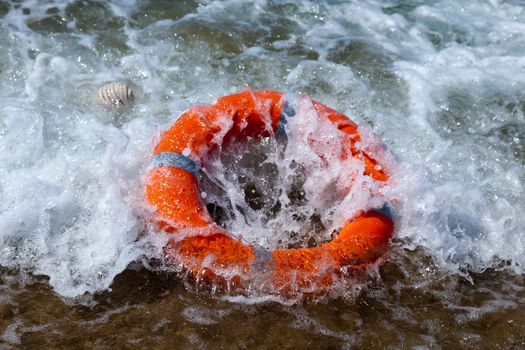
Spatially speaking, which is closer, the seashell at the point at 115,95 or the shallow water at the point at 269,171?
the shallow water at the point at 269,171

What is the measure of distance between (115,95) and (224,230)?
228 centimetres

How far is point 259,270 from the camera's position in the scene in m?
3.55

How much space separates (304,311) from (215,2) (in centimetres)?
481

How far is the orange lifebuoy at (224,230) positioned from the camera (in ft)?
11.7

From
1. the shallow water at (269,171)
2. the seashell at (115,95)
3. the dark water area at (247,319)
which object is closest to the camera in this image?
the dark water area at (247,319)

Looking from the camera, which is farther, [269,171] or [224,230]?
[269,171]

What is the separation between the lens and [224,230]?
3789 millimetres

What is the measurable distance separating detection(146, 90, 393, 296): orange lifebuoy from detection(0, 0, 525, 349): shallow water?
128mm

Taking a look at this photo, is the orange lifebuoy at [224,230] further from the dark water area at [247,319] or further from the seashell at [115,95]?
the seashell at [115,95]

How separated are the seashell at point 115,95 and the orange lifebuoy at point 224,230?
1.30m

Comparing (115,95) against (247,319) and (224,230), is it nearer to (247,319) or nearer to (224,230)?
(224,230)

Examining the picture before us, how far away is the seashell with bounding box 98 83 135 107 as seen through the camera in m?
5.52

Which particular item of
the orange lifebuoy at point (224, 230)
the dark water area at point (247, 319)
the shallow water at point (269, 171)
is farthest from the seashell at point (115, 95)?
the dark water area at point (247, 319)

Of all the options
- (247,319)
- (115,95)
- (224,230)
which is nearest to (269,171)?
(224,230)
